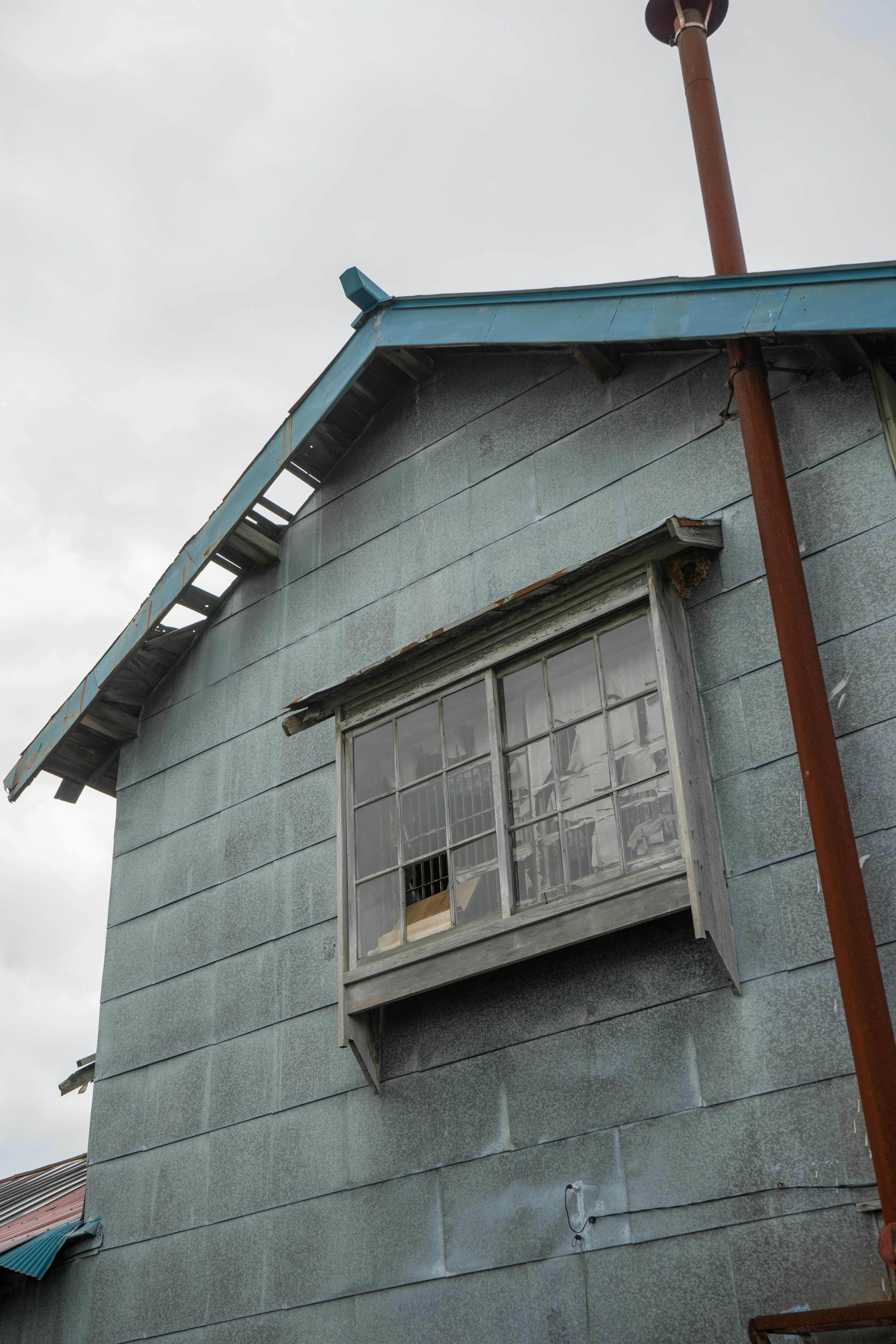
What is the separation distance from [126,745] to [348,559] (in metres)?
3.14

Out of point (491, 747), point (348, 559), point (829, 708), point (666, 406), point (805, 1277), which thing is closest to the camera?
point (805, 1277)

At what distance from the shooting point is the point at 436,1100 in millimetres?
8289

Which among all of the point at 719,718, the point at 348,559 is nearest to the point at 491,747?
the point at 719,718

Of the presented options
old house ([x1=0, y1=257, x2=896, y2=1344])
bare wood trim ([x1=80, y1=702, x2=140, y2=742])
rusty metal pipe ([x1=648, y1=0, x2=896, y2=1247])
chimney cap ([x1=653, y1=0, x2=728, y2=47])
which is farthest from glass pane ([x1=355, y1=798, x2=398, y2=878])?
chimney cap ([x1=653, y1=0, x2=728, y2=47])

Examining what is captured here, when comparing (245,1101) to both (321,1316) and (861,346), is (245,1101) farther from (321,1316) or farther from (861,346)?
(861,346)

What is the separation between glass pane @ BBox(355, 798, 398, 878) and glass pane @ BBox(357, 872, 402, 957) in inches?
4.1

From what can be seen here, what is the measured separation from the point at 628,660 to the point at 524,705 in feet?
2.68

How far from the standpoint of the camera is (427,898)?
8.59m

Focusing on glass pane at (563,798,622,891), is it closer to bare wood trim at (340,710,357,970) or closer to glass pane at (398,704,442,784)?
glass pane at (398,704,442,784)

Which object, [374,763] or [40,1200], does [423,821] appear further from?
[40,1200]

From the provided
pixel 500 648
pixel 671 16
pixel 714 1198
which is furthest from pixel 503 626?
pixel 671 16

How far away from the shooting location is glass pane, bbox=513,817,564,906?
7.93m

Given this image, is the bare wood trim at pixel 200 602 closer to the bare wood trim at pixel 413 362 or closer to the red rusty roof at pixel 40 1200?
the bare wood trim at pixel 413 362

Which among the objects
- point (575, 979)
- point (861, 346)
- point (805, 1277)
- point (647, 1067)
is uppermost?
point (861, 346)
